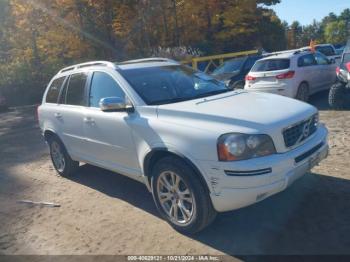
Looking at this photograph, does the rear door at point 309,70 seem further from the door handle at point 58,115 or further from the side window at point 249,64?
the door handle at point 58,115

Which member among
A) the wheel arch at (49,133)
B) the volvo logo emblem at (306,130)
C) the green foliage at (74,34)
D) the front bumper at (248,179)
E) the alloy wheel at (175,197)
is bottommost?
the alloy wheel at (175,197)

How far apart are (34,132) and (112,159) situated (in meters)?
7.89

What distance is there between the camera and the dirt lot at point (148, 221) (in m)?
3.92

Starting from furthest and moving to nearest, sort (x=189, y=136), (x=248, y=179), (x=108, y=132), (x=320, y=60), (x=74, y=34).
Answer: (x=74, y=34) → (x=320, y=60) → (x=108, y=132) → (x=189, y=136) → (x=248, y=179)

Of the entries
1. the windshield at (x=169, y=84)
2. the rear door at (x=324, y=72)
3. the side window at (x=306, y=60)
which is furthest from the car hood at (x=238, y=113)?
the rear door at (x=324, y=72)

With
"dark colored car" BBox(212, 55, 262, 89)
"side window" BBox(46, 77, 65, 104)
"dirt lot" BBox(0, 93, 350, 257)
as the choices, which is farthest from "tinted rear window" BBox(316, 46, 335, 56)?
"side window" BBox(46, 77, 65, 104)

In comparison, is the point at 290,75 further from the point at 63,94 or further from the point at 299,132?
the point at 299,132

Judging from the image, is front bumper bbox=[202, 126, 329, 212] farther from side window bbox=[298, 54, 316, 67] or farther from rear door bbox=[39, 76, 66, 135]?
side window bbox=[298, 54, 316, 67]

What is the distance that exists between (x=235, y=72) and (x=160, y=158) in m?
9.44

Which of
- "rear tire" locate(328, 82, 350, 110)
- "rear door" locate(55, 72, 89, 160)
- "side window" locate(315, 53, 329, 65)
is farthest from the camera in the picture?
"side window" locate(315, 53, 329, 65)

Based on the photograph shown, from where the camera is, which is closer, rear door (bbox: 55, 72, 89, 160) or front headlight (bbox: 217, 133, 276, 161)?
front headlight (bbox: 217, 133, 276, 161)

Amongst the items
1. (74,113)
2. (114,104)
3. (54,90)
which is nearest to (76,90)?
(74,113)

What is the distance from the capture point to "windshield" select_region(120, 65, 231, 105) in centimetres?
471

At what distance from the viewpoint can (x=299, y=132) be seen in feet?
13.5
